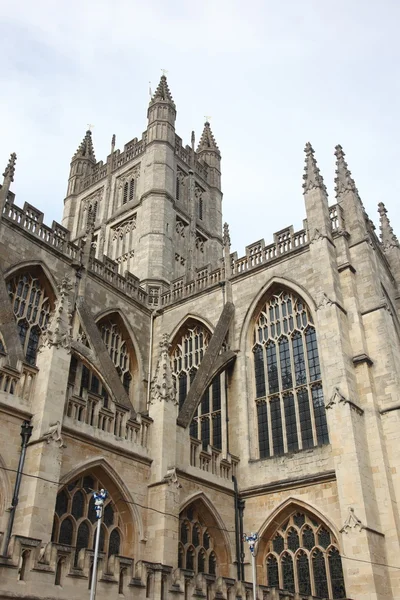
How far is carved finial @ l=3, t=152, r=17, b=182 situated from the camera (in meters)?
20.0

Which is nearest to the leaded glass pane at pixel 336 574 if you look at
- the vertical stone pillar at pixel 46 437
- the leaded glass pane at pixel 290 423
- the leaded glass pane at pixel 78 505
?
the leaded glass pane at pixel 290 423

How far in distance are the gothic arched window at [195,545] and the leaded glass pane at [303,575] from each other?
241 cm

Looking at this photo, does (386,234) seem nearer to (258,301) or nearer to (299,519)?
(258,301)

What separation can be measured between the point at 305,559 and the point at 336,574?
1.05 meters

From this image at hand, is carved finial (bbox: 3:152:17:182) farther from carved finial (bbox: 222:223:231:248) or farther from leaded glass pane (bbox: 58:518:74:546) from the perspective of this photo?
leaded glass pane (bbox: 58:518:74:546)

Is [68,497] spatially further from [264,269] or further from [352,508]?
A: [264,269]

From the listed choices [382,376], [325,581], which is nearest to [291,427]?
[382,376]

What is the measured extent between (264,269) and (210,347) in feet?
12.5

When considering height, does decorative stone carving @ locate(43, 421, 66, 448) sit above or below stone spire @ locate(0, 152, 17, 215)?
below

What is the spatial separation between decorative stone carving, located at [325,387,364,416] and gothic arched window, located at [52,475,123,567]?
266 inches

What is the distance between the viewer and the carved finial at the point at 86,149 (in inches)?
1567

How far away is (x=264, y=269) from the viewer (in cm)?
2142

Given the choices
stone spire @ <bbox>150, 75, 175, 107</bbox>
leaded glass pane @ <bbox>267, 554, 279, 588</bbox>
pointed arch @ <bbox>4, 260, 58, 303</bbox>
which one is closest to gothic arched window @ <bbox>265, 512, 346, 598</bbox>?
leaded glass pane @ <bbox>267, 554, 279, 588</bbox>

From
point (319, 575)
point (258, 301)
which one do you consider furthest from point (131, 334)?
point (319, 575)
